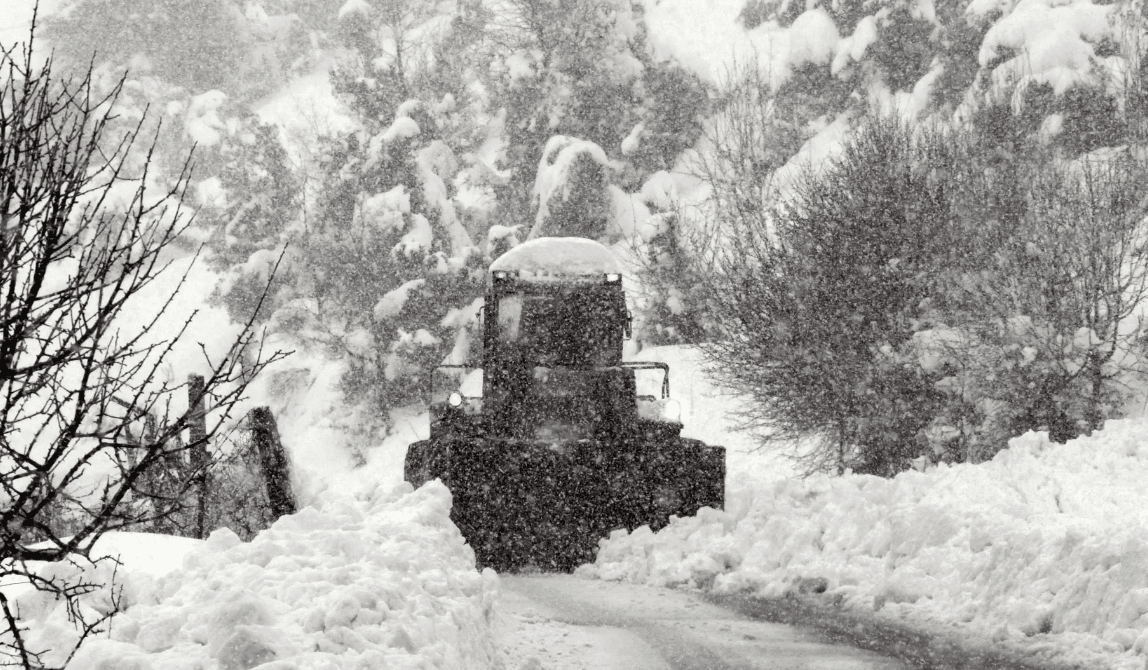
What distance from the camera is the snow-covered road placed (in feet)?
19.6

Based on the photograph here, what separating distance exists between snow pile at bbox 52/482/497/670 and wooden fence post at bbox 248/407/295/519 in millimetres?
3417

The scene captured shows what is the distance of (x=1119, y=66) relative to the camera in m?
21.5

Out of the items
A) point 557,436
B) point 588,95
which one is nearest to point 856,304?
point 557,436

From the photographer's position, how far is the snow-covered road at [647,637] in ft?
19.6

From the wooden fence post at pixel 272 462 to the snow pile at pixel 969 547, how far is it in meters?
3.33

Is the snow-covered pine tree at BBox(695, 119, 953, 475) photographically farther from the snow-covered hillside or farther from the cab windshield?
the cab windshield

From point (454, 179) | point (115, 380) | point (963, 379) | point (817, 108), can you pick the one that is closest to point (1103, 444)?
point (963, 379)

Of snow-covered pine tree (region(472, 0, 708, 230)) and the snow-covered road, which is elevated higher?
snow-covered pine tree (region(472, 0, 708, 230))

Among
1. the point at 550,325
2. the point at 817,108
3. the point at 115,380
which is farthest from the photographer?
the point at 817,108

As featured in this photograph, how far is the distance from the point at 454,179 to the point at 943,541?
27494 mm

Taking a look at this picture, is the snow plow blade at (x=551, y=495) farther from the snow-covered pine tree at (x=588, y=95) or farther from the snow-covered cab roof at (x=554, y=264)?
the snow-covered pine tree at (x=588, y=95)

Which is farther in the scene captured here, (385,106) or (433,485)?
(385,106)

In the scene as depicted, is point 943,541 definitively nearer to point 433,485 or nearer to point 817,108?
point 433,485

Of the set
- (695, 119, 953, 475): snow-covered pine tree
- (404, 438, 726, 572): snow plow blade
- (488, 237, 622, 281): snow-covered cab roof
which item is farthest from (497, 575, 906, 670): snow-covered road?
(695, 119, 953, 475): snow-covered pine tree
